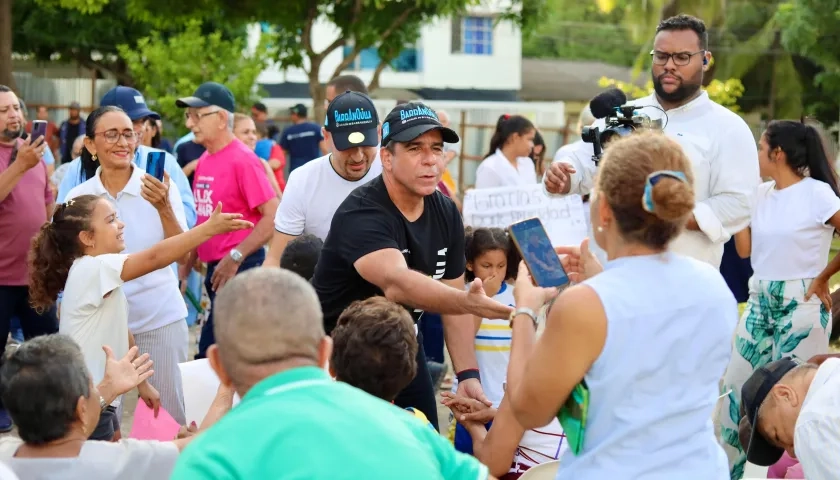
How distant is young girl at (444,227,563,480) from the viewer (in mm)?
3850

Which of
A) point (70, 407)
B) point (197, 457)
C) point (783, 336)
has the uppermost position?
point (197, 457)

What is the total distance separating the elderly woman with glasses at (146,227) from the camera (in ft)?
19.0

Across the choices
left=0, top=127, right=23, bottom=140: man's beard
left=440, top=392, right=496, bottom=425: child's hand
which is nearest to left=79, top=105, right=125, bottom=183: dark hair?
left=0, top=127, right=23, bottom=140: man's beard

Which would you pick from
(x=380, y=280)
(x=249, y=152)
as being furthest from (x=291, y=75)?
(x=380, y=280)

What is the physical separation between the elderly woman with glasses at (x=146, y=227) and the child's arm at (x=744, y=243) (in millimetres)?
3653

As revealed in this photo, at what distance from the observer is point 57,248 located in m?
5.27

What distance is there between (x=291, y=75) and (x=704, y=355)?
3901 cm

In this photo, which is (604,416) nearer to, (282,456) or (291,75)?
(282,456)

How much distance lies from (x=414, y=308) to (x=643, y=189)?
1758 mm

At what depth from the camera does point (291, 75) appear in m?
41.1

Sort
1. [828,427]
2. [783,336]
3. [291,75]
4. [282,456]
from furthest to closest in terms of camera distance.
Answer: [291,75], [783,336], [828,427], [282,456]

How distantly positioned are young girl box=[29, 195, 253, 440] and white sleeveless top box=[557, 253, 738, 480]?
2.31 meters

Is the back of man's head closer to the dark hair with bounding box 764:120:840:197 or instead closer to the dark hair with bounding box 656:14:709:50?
the dark hair with bounding box 656:14:709:50

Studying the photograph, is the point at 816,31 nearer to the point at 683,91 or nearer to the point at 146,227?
the point at 683,91
